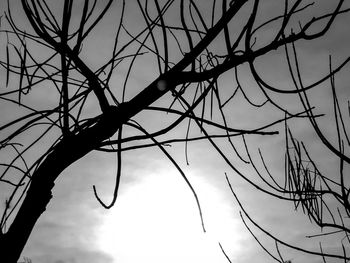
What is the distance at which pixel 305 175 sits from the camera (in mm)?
2568

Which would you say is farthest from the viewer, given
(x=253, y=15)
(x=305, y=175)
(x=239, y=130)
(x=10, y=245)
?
(x=305, y=175)

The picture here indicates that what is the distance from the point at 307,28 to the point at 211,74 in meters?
0.39

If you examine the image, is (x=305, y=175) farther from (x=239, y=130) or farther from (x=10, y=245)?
(x=10, y=245)

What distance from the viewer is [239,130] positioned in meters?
1.46

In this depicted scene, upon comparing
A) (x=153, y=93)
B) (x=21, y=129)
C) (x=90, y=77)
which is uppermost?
(x=90, y=77)

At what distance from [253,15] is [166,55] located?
381 mm

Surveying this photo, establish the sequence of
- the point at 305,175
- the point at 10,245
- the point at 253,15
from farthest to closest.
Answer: the point at 305,175 < the point at 253,15 < the point at 10,245

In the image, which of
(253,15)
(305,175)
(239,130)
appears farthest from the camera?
(305,175)

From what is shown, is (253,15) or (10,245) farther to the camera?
(253,15)

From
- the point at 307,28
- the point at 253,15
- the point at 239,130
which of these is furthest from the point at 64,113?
the point at 307,28

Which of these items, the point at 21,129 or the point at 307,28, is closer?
the point at 307,28

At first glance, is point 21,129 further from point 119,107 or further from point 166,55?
point 166,55

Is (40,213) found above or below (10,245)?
above

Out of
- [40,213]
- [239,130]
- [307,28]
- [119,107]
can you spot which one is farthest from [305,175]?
[40,213]
